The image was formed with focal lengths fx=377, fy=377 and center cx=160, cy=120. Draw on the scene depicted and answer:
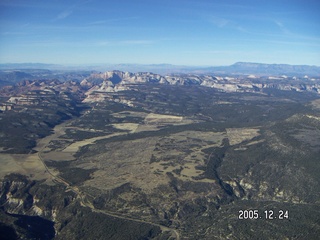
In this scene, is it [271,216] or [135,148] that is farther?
[135,148]

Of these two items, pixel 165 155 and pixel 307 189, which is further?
pixel 165 155

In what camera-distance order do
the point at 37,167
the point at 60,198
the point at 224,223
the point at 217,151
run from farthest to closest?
1. the point at 217,151
2. the point at 37,167
3. the point at 60,198
4. the point at 224,223

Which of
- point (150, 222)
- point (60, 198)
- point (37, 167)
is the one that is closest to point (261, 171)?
point (150, 222)

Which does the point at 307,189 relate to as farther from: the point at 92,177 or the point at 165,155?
the point at 92,177

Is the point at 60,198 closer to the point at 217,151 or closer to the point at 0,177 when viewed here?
the point at 0,177

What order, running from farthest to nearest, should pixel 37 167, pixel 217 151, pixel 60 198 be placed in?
1. pixel 217 151
2. pixel 37 167
3. pixel 60 198

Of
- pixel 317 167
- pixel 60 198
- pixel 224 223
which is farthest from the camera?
pixel 317 167

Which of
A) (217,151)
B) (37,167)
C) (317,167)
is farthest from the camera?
(217,151)

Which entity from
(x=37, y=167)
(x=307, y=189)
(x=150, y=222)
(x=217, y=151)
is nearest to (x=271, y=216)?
(x=307, y=189)

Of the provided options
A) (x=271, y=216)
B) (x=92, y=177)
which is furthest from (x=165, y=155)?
(x=271, y=216)
